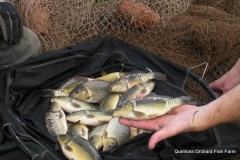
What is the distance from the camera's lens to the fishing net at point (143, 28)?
Result: 12.5 feet

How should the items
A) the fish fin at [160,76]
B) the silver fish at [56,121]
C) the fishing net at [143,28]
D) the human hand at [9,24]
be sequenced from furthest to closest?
1. the fishing net at [143,28]
2. the fish fin at [160,76]
3. the human hand at [9,24]
4. the silver fish at [56,121]

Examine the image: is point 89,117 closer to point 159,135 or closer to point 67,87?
point 67,87

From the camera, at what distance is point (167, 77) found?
351 centimetres

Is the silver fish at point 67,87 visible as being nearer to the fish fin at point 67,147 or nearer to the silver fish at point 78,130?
the silver fish at point 78,130

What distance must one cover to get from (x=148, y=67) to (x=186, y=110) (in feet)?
3.66

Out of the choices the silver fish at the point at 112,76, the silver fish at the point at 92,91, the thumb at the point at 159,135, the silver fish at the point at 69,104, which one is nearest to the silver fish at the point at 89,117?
the silver fish at the point at 69,104

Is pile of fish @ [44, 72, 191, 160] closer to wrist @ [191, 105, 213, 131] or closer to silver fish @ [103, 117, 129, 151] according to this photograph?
silver fish @ [103, 117, 129, 151]

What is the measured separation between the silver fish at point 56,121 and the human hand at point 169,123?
0.59 meters

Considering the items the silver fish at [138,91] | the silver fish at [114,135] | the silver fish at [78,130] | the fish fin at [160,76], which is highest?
the fish fin at [160,76]

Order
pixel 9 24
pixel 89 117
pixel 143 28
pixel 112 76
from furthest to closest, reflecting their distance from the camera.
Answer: pixel 143 28 → pixel 112 76 → pixel 9 24 → pixel 89 117

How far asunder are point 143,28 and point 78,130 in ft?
4.98

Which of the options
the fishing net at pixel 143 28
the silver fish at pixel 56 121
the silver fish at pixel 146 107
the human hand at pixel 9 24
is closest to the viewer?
the silver fish at pixel 146 107

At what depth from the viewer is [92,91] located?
321 cm

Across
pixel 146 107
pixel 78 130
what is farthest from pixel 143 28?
pixel 146 107
